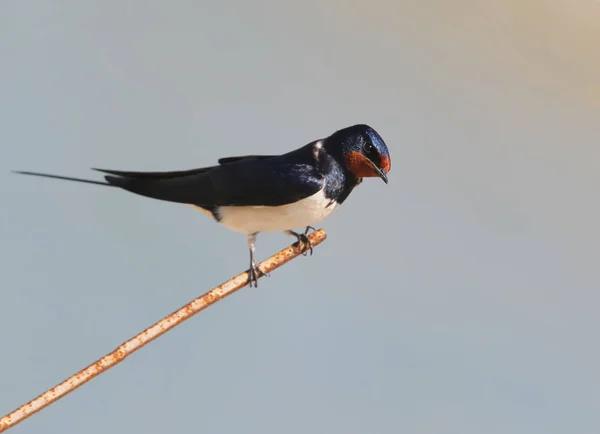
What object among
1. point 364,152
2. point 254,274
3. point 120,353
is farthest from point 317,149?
point 120,353

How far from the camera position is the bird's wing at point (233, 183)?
1.38 metres

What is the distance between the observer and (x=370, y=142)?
53.9 inches

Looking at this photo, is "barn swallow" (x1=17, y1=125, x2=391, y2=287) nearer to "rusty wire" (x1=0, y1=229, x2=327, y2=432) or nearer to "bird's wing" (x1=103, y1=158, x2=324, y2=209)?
"bird's wing" (x1=103, y1=158, x2=324, y2=209)

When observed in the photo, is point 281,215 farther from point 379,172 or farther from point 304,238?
point 379,172

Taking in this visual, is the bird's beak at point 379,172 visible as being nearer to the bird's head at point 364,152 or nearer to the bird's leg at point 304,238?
the bird's head at point 364,152

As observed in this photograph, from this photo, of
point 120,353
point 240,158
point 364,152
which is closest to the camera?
point 120,353

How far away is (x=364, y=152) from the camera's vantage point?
1.38 m

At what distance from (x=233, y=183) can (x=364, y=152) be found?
0.26 meters

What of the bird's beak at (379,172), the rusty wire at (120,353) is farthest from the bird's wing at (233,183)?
the rusty wire at (120,353)

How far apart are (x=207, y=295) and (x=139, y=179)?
35cm

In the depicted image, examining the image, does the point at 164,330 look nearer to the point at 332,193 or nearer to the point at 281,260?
the point at 281,260

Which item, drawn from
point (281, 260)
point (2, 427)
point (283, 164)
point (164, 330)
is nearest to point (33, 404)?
point (2, 427)

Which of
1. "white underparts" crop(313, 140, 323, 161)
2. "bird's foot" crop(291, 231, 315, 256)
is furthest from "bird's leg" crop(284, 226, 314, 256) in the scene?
"white underparts" crop(313, 140, 323, 161)

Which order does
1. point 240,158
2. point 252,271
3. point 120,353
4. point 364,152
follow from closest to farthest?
point 120,353, point 252,271, point 364,152, point 240,158
